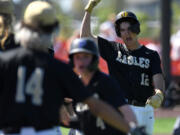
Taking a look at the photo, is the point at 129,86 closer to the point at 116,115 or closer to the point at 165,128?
the point at 116,115

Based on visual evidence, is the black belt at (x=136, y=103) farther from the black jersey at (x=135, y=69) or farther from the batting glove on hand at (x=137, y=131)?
the batting glove on hand at (x=137, y=131)

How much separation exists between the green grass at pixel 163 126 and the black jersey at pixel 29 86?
8548mm

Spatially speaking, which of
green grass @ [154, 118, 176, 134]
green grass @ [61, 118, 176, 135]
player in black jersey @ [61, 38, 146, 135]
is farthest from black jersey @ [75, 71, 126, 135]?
green grass @ [154, 118, 176, 134]

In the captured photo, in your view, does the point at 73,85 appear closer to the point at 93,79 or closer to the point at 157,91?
the point at 93,79

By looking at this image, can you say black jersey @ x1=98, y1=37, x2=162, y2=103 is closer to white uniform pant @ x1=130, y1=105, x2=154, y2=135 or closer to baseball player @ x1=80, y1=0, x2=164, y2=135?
baseball player @ x1=80, y1=0, x2=164, y2=135

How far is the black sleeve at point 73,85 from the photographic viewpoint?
494cm

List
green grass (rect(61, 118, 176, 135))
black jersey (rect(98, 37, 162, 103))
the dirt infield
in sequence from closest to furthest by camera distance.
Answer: black jersey (rect(98, 37, 162, 103))
green grass (rect(61, 118, 176, 135))
the dirt infield

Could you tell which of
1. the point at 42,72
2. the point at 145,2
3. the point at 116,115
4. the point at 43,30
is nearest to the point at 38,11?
the point at 43,30

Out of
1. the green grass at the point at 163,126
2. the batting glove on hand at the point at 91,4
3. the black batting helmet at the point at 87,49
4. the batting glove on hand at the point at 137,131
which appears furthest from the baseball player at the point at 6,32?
the green grass at the point at 163,126

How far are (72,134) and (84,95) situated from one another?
280cm

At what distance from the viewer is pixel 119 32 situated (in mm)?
8039

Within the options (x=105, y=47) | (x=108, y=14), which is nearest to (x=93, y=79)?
(x=105, y=47)

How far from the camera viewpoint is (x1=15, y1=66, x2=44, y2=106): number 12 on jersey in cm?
484

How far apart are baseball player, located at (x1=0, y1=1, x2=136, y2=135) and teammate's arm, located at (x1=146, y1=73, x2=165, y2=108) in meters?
2.32
